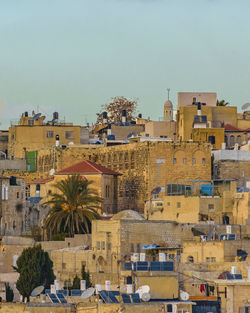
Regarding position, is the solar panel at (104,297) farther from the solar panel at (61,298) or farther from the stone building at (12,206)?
the stone building at (12,206)

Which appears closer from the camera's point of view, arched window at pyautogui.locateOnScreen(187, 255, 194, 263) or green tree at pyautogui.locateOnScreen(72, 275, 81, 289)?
green tree at pyautogui.locateOnScreen(72, 275, 81, 289)

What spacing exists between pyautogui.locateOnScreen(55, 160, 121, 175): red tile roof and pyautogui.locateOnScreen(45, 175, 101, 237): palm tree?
4.26 metres

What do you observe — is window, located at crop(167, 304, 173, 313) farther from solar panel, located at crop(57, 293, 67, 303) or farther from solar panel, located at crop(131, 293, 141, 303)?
solar panel, located at crop(57, 293, 67, 303)

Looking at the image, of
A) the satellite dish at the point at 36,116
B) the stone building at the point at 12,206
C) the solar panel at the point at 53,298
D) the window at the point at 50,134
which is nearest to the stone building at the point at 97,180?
the stone building at the point at 12,206

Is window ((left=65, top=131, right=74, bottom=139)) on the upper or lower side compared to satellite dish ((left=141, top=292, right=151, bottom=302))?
upper

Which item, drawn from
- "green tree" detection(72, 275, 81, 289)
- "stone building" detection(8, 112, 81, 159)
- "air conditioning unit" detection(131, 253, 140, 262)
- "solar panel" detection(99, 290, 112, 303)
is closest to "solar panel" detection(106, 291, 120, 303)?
"solar panel" detection(99, 290, 112, 303)

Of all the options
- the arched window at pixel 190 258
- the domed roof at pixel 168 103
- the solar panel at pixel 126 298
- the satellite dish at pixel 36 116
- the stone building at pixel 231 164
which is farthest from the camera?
the domed roof at pixel 168 103

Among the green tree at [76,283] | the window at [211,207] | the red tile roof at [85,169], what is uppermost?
the red tile roof at [85,169]

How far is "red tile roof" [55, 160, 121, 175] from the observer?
83.0 meters

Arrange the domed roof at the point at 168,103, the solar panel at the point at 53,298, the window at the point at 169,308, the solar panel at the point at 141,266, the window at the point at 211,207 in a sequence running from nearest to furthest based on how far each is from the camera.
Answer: the window at the point at 169,308, the solar panel at the point at 53,298, the solar panel at the point at 141,266, the window at the point at 211,207, the domed roof at the point at 168,103

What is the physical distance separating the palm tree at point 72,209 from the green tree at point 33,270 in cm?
923

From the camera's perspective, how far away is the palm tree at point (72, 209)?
7562cm

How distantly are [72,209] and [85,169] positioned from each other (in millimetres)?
7408

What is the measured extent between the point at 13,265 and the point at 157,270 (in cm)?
2125
